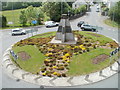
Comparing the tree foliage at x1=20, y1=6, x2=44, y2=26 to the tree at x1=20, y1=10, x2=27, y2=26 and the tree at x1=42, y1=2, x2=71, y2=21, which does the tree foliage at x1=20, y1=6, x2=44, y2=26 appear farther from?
the tree at x1=42, y1=2, x2=71, y2=21

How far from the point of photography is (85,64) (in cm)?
2188

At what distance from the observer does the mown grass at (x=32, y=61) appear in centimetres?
2121

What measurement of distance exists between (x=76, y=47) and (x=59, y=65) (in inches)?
251

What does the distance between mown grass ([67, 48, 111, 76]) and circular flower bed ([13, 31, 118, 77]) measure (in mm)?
605

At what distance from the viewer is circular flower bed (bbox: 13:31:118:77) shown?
67.9 feet

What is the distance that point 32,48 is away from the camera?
27562 mm

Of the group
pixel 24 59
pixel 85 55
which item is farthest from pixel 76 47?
pixel 24 59

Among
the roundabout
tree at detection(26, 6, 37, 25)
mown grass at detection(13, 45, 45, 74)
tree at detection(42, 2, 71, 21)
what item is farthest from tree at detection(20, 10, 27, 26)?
mown grass at detection(13, 45, 45, 74)

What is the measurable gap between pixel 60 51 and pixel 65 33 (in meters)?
4.72

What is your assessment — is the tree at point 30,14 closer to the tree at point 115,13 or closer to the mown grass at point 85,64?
the tree at point 115,13

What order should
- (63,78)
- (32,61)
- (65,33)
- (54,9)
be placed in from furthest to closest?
(54,9) < (65,33) < (32,61) < (63,78)

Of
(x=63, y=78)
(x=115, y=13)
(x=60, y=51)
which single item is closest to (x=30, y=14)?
(x=115, y=13)

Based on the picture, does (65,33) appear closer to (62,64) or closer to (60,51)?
(60,51)

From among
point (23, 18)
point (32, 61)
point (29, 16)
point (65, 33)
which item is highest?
point (29, 16)
